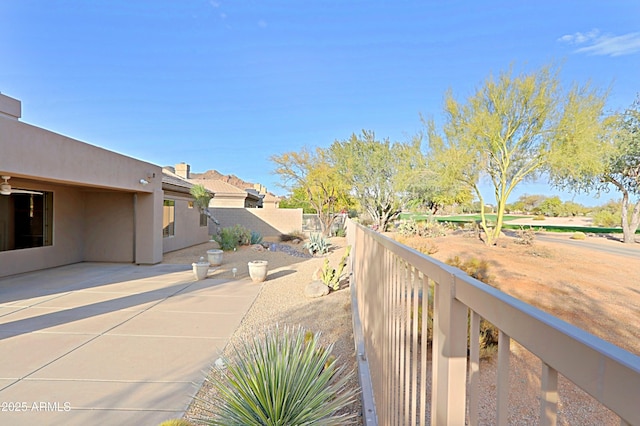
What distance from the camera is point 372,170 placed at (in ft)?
A: 82.0

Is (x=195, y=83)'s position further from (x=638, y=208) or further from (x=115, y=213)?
(x=638, y=208)

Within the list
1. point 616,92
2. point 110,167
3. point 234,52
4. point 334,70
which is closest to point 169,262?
point 110,167

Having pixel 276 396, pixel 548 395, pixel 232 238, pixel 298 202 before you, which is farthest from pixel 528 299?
pixel 298 202

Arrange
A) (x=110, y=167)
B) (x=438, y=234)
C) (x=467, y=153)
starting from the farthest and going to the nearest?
1. (x=438, y=234)
2. (x=467, y=153)
3. (x=110, y=167)

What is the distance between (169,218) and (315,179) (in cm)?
1260

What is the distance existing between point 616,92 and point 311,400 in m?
17.9

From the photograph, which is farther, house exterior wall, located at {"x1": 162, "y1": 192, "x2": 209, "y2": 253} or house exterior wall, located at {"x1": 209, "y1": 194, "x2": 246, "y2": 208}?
house exterior wall, located at {"x1": 209, "y1": 194, "x2": 246, "y2": 208}

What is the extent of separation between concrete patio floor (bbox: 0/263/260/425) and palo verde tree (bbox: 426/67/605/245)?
12.4m

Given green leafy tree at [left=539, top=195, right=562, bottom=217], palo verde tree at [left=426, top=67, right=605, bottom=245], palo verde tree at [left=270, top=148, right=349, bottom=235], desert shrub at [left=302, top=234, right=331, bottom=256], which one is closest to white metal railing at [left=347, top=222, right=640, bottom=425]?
desert shrub at [left=302, top=234, right=331, bottom=256]

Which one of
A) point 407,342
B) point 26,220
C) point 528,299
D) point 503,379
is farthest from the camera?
point 26,220

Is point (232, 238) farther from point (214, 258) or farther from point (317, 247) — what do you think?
point (317, 247)

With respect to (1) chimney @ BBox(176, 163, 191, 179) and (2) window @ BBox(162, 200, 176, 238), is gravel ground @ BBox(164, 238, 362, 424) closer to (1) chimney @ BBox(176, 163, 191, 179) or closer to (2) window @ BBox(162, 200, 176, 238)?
(2) window @ BBox(162, 200, 176, 238)

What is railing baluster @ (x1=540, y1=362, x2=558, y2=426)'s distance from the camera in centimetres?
65

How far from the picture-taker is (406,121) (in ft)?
72.4
